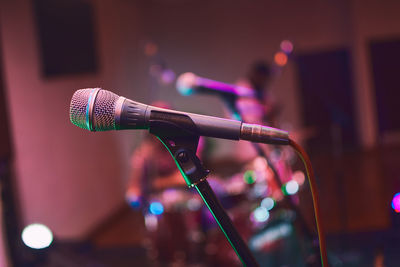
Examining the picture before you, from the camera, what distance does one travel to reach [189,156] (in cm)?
90

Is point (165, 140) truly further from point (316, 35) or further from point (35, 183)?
point (316, 35)

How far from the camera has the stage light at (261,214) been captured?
3.00m

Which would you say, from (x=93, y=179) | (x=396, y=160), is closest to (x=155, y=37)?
(x=93, y=179)

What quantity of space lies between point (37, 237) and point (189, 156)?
1.29 meters

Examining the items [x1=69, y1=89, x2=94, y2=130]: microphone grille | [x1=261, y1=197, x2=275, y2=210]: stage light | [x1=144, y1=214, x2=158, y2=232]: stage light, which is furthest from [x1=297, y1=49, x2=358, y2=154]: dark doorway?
[x1=69, y1=89, x2=94, y2=130]: microphone grille

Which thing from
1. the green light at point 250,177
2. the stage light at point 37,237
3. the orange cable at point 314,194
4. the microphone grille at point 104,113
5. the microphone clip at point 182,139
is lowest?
the green light at point 250,177

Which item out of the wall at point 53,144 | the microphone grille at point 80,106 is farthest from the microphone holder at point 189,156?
the wall at point 53,144

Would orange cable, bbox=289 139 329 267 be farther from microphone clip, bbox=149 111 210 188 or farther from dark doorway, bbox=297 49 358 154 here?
dark doorway, bbox=297 49 358 154

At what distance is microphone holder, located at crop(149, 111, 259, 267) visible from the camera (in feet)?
2.87

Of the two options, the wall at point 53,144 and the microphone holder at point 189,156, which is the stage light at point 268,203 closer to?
the wall at point 53,144

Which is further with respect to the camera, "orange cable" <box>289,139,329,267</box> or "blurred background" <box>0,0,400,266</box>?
"blurred background" <box>0,0,400,266</box>

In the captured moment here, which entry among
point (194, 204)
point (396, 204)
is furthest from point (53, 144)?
point (396, 204)

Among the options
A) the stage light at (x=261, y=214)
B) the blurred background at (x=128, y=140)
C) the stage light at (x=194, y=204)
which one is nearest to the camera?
the blurred background at (x=128, y=140)

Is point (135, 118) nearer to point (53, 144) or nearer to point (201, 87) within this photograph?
point (201, 87)
